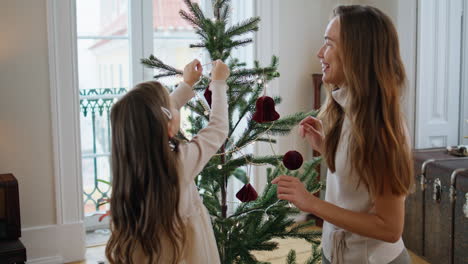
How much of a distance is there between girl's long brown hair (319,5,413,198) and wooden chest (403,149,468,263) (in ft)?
6.20

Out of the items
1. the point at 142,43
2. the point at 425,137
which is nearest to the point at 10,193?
the point at 142,43

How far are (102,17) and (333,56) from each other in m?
2.65

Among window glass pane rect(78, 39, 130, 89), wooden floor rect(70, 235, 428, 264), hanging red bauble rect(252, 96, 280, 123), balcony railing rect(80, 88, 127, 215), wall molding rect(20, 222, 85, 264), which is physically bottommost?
wooden floor rect(70, 235, 428, 264)

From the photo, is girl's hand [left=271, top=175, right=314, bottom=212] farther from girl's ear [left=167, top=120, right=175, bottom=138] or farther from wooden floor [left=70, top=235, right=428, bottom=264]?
A: wooden floor [left=70, top=235, right=428, bottom=264]

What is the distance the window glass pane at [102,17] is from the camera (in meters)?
3.71

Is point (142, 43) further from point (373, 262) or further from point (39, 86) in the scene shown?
point (373, 262)

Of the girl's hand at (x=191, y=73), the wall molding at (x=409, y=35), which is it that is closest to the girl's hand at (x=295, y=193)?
the girl's hand at (x=191, y=73)

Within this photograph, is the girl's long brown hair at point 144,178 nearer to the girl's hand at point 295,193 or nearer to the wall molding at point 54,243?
the girl's hand at point 295,193

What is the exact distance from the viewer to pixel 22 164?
327 cm

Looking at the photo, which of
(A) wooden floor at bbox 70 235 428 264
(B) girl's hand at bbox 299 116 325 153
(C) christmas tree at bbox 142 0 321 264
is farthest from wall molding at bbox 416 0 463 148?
(B) girl's hand at bbox 299 116 325 153

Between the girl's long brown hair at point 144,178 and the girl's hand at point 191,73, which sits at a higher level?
the girl's hand at point 191,73

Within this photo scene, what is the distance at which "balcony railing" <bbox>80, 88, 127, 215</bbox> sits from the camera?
12.6 feet

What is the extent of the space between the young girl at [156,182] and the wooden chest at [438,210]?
6.56 ft

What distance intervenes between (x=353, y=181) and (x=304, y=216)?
289cm
